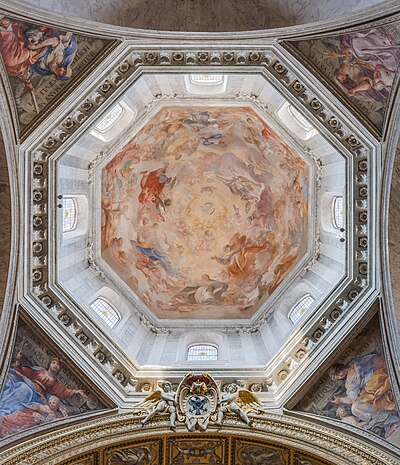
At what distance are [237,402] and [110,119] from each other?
8281mm

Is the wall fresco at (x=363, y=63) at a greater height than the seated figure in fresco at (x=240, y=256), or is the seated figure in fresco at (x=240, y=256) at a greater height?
the seated figure in fresco at (x=240, y=256)

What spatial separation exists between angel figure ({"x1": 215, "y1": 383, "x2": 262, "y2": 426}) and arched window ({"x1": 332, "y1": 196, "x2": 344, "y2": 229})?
17.9 ft

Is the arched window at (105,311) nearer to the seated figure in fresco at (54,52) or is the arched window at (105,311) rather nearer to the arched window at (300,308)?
the arched window at (300,308)

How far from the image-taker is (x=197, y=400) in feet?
42.8

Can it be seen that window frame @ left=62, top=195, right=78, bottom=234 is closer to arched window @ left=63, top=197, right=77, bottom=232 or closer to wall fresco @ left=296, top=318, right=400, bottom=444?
arched window @ left=63, top=197, right=77, bottom=232

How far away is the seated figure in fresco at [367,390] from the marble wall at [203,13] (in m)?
7.74

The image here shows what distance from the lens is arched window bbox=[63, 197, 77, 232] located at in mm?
16312

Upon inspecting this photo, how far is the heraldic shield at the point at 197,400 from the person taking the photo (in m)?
12.8

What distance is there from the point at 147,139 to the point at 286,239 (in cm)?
545

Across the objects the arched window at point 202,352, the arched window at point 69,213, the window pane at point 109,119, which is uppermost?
the window pane at point 109,119

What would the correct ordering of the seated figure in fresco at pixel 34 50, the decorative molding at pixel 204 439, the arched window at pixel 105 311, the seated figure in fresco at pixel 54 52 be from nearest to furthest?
the decorative molding at pixel 204 439
the seated figure in fresco at pixel 34 50
the seated figure in fresco at pixel 54 52
the arched window at pixel 105 311

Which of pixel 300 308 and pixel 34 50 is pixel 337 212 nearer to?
pixel 300 308

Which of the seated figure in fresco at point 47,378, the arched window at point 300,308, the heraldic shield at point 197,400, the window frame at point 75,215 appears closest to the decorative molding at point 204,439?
the heraldic shield at point 197,400

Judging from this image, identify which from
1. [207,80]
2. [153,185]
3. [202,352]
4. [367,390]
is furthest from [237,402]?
[153,185]
